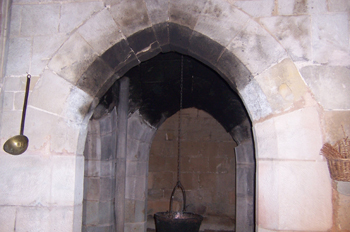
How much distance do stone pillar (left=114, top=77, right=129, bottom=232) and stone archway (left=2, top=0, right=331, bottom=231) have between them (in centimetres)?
169

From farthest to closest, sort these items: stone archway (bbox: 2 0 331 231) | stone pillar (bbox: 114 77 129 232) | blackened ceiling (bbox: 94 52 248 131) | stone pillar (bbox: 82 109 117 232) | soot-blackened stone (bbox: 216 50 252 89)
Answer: blackened ceiling (bbox: 94 52 248 131), stone pillar (bbox: 114 77 129 232), stone pillar (bbox: 82 109 117 232), soot-blackened stone (bbox: 216 50 252 89), stone archway (bbox: 2 0 331 231)

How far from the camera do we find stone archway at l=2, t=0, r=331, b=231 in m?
1.84

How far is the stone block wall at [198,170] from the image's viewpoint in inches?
215

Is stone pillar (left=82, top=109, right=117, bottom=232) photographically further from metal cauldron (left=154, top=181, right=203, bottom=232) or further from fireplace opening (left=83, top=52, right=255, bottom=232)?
metal cauldron (left=154, top=181, right=203, bottom=232)

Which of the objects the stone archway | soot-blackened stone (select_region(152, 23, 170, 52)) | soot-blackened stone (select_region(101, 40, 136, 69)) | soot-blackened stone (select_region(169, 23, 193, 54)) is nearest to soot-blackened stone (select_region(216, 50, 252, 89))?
the stone archway

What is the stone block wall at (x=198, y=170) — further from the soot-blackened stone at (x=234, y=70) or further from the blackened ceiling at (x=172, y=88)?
the soot-blackened stone at (x=234, y=70)

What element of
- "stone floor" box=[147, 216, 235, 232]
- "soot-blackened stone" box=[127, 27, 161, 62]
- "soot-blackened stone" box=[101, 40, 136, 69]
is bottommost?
"stone floor" box=[147, 216, 235, 232]

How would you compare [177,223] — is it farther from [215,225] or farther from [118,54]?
[118,54]

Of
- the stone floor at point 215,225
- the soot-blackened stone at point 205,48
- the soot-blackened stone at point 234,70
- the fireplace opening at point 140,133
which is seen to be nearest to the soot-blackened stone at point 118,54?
the soot-blackened stone at point 205,48

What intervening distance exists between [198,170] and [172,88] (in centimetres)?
196

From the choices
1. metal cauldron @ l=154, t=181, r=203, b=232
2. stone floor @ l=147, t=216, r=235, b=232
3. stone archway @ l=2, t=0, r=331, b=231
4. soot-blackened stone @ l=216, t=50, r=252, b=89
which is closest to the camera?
stone archway @ l=2, t=0, r=331, b=231

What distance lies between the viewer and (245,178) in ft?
13.6

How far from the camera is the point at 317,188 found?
1800 mm

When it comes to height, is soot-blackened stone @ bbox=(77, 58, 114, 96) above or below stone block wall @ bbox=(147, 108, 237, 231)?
above
